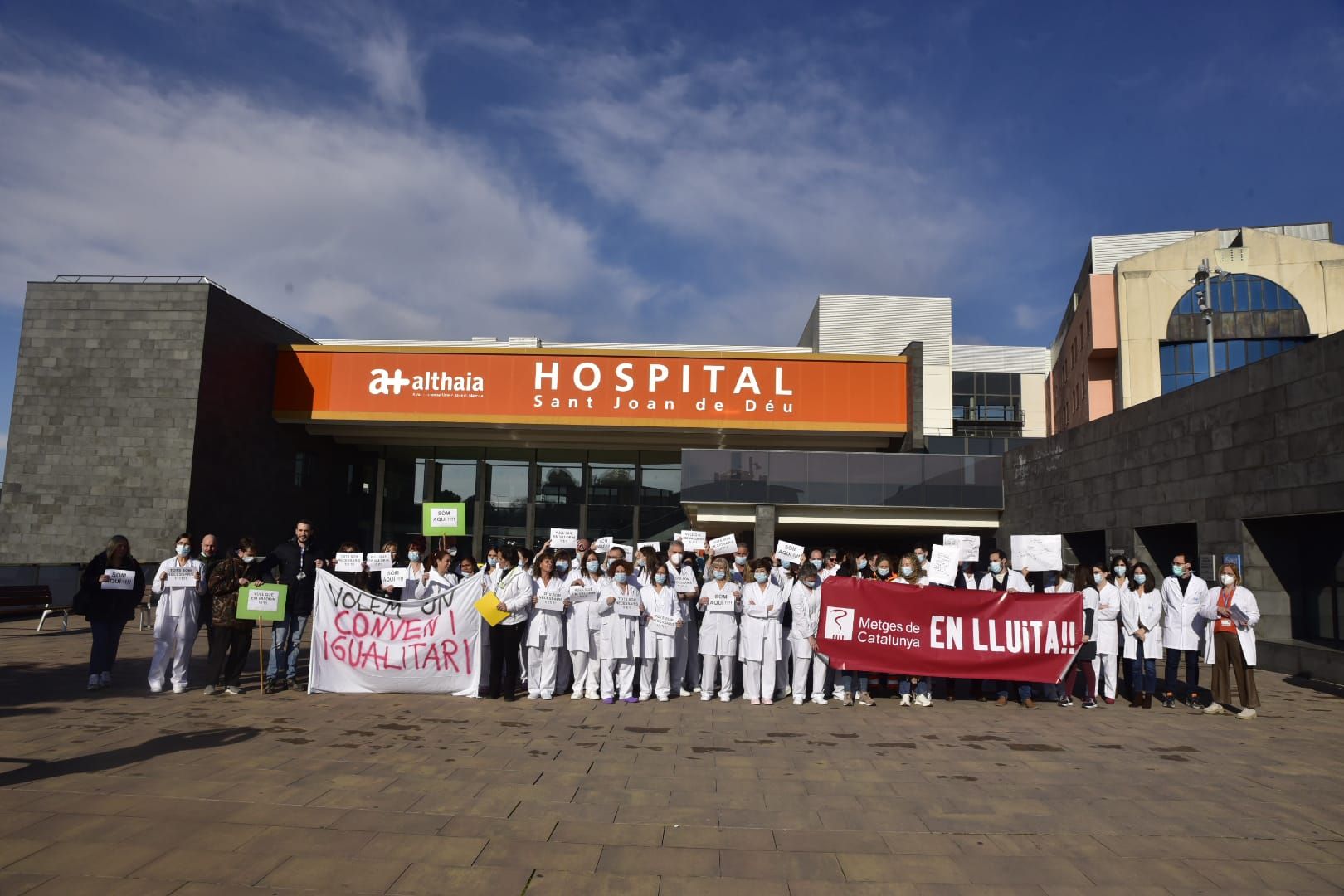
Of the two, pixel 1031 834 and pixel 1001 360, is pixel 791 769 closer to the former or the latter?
pixel 1031 834

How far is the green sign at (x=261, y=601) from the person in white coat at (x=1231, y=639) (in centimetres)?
1064

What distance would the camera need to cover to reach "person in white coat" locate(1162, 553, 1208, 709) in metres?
10.2

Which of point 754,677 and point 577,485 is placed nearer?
point 754,677

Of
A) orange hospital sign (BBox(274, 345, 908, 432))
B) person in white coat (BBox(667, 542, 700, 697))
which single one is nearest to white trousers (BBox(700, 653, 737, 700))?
person in white coat (BBox(667, 542, 700, 697))

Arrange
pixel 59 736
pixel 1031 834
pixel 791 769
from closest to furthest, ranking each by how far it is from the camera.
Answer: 1. pixel 1031 834
2. pixel 791 769
3. pixel 59 736

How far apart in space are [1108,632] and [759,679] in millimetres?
4228

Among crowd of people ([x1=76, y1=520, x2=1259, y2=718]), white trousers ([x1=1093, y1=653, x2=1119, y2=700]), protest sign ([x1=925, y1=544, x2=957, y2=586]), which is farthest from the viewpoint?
protest sign ([x1=925, y1=544, x2=957, y2=586])

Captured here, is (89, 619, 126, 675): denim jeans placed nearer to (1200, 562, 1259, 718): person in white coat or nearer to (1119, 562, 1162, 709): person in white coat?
(1119, 562, 1162, 709): person in white coat

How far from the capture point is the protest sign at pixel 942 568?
10.9 m

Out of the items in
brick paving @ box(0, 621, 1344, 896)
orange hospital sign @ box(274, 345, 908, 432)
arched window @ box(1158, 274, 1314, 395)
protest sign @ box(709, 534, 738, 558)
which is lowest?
brick paving @ box(0, 621, 1344, 896)

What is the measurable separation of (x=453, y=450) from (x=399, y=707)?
74.9ft

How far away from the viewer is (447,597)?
10.0 m

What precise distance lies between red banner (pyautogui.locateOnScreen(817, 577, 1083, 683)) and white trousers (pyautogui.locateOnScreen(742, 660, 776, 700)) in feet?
2.20

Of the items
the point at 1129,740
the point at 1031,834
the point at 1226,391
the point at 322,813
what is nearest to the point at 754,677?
the point at 1129,740
